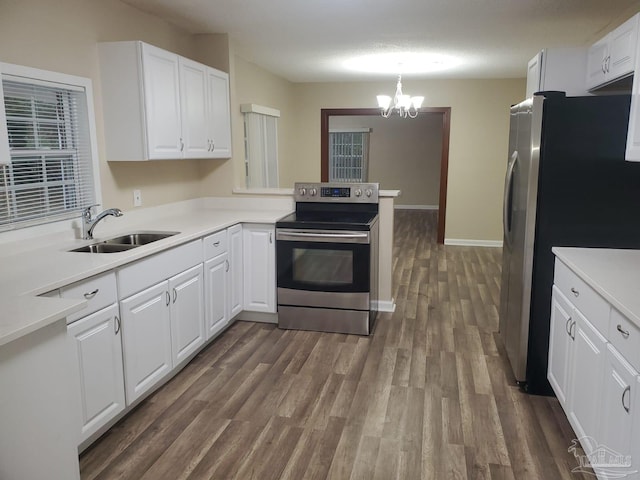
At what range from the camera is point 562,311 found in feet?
8.39

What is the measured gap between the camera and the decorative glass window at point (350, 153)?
1122 cm

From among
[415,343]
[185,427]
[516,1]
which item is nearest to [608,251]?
[415,343]

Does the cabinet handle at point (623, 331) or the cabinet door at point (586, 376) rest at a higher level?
the cabinet handle at point (623, 331)

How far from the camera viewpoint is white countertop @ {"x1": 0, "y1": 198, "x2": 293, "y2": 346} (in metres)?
1.62

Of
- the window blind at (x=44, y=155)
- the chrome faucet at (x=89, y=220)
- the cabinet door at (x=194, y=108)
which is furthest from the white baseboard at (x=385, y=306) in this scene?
the window blind at (x=44, y=155)

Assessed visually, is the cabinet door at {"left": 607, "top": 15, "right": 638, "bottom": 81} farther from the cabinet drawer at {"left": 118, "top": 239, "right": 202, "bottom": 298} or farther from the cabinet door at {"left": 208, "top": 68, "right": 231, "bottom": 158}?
the cabinet door at {"left": 208, "top": 68, "right": 231, "bottom": 158}

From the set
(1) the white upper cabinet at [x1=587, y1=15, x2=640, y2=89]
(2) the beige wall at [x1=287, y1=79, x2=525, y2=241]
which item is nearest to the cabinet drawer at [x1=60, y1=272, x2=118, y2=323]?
(1) the white upper cabinet at [x1=587, y1=15, x2=640, y2=89]

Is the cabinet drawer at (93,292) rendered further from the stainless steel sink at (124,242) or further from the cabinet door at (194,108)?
the cabinet door at (194,108)

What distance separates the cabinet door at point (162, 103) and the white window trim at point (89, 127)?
0.32 metres

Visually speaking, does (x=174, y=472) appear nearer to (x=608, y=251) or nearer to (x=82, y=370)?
(x=82, y=370)

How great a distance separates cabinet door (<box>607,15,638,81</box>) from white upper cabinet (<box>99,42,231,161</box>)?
A: 270cm

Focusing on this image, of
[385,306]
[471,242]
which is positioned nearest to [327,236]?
[385,306]

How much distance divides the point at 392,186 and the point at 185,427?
9.42 meters

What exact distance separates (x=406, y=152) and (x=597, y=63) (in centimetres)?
818
